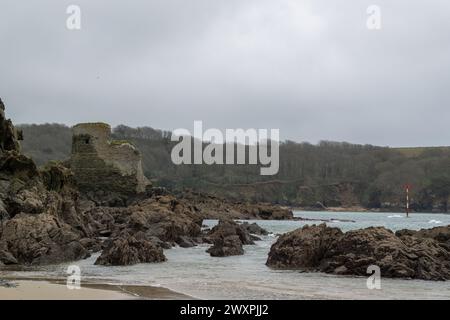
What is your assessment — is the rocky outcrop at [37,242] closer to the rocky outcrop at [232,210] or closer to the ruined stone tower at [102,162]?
the ruined stone tower at [102,162]

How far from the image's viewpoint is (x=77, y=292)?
1126 cm

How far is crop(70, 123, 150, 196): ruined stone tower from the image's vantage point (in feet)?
173

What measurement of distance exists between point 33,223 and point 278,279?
754 centimetres

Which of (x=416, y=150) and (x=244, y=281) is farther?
(x=416, y=150)

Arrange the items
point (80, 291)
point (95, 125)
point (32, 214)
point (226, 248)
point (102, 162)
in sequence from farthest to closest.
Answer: point (102, 162), point (95, 125), point (226, 248), point (32, 214), point (80, 291)

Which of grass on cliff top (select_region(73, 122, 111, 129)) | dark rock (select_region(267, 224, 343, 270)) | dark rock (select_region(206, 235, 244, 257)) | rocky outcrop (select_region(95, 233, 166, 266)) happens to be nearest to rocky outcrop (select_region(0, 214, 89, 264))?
rocky outcrop (select_region(95, 233, 166, 266))

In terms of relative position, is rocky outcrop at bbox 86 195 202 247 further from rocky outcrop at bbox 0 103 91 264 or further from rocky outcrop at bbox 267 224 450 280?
rocky outcrop at bbox 267 224 450 280

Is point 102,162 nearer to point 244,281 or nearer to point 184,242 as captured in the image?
point 184,242

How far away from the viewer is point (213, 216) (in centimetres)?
6094

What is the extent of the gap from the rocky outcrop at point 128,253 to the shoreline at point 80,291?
14.9 ft

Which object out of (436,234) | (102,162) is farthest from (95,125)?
(436,234)

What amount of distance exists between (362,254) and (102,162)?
40070mm

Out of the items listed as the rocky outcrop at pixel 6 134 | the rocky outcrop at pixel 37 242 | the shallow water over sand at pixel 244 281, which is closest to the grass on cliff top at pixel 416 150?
the rocky outcrop at pixel 6 134
